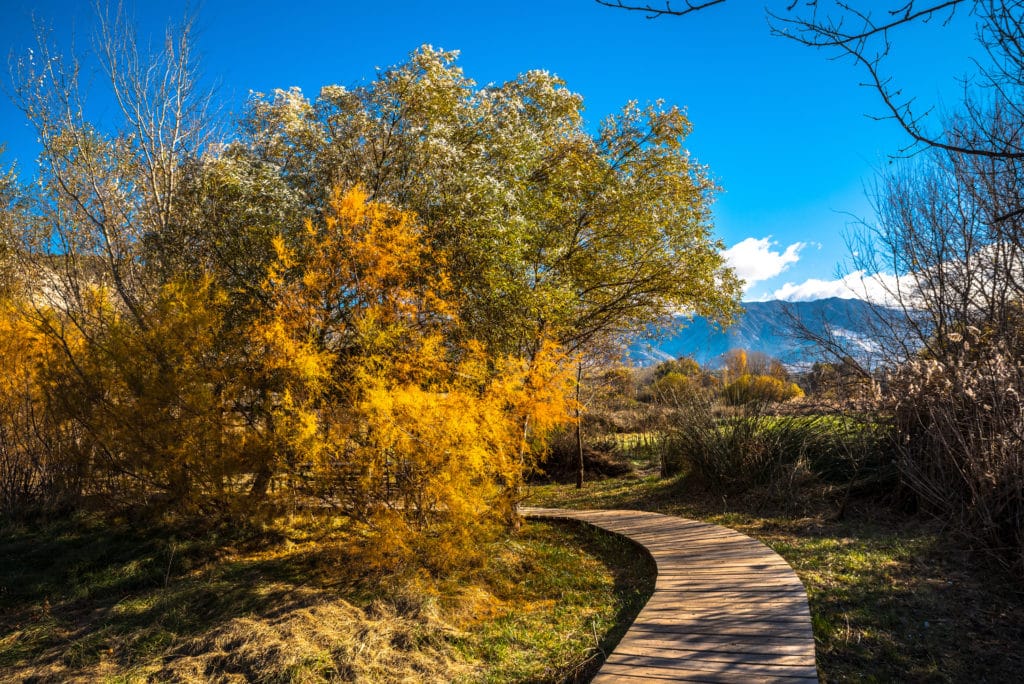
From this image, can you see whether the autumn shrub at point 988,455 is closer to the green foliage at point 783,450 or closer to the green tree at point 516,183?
the green foliage at point 783,450

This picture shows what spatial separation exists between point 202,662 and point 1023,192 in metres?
9.12

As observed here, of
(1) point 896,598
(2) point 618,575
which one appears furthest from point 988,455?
(2) point 618,575

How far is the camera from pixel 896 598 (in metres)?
4.13

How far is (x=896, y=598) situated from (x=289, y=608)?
17.3 feet

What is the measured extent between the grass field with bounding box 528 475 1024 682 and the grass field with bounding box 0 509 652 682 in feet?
5.20

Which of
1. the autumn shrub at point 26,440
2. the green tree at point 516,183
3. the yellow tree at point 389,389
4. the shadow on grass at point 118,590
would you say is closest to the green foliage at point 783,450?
the green tree at point 516,183

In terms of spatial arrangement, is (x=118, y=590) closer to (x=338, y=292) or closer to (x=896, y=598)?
(x=338, y=292)

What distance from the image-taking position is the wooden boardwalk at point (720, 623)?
3.02m

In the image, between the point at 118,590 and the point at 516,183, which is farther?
the point at 516,183

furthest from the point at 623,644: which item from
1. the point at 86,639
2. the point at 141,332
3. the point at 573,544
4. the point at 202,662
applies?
the point at 141,332

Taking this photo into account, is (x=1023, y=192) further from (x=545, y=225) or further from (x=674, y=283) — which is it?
(x=545, y=225)

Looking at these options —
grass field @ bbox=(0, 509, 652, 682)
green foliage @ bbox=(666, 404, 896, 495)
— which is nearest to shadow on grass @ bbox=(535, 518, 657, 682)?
grass field @ bbox=(0, 509, 652, 682)

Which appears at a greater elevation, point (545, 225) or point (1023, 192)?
point (545, 225)

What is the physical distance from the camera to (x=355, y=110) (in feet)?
26.2
